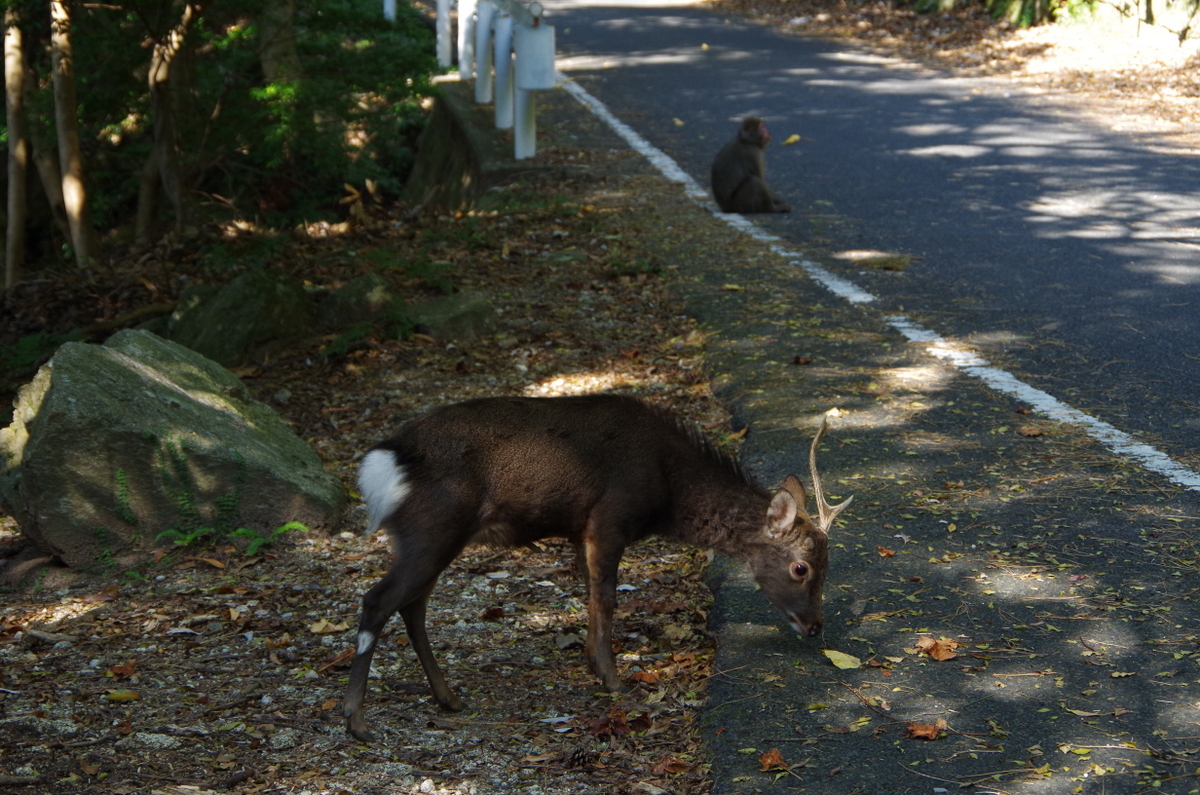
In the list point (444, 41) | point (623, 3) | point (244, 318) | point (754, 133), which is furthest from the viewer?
point (623, 3)

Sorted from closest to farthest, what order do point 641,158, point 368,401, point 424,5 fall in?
point 368,401 → point 641,158 → point 424,5

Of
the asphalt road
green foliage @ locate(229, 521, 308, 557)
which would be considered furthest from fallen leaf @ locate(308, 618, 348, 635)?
the asphalt road

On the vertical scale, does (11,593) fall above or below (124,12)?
below

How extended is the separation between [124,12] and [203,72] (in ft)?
5.95

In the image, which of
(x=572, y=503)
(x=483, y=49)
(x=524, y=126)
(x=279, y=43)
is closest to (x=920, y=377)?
(x=572, y=503)

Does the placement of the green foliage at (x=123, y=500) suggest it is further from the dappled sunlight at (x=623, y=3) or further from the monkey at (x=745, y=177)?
the dappled sunlight at (x=623, y=3)

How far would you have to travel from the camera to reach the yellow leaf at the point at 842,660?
372 centimetres

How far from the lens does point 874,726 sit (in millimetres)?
3365

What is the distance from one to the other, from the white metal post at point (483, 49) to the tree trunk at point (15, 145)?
4.26 m

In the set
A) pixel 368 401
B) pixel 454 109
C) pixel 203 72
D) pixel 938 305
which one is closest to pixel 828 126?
pixel 454 109

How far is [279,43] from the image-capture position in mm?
11680

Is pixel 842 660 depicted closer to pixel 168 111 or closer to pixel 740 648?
pixel 740 648

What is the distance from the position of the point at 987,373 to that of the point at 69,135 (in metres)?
7.95

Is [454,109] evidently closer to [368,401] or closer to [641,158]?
[641,158]
